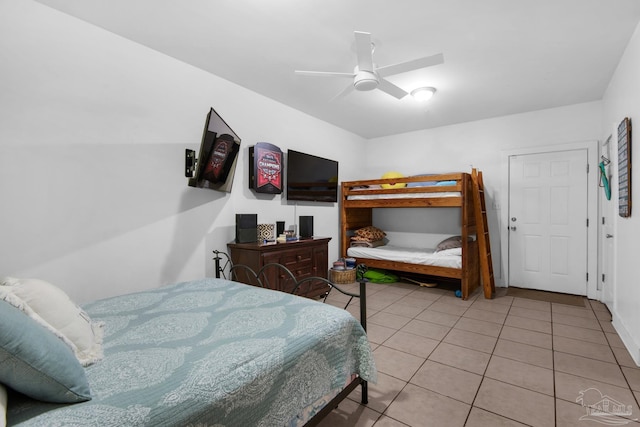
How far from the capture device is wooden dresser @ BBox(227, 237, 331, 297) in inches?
116

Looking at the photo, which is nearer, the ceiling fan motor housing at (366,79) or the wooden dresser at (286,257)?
the ceiling fan motor housing at (366,79)

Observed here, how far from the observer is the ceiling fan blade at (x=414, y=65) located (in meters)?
2.13

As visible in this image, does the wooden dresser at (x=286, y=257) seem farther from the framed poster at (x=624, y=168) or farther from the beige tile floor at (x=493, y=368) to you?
the framed poster at (x=624, y=168)

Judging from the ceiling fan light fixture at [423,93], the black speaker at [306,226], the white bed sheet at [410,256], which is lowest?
the white bed sheet at [410,256]

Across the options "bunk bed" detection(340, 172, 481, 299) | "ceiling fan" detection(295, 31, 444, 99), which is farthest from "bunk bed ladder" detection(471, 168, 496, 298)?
"ceiling fan" detection(295, 31, 444, 99)

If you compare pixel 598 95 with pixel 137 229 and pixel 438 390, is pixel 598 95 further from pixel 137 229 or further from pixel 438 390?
pixel 137 229

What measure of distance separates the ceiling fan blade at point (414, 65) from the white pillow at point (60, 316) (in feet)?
7.77

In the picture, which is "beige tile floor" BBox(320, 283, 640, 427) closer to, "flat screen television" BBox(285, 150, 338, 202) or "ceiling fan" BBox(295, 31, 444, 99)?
"flat screen television" BBox(285, 150, 338, 202)

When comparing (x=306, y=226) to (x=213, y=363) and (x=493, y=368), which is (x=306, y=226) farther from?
(x=213, y=363)

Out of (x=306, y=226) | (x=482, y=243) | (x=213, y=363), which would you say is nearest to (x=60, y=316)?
(x=213, y=363)

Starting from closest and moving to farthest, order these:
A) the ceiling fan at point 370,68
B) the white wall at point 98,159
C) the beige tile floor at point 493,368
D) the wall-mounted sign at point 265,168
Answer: the beige tile floor at point 493,368, the white wall at point 98,159, the ceiling fan at point 370,68, the wall-mounted sign at point 265,168

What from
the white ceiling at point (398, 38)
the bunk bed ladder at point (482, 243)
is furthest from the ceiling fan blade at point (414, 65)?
the bunk bed ladder at point (482, 243)

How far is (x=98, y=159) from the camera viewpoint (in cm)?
222

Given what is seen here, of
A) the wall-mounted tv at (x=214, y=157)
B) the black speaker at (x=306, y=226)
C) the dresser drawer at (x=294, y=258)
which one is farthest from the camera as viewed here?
the black speaker at (x=306, y=226)
